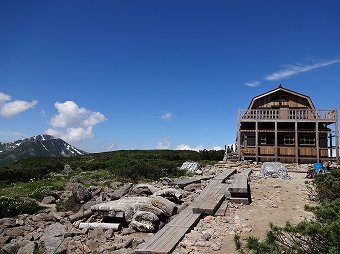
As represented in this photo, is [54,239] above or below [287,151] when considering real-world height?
below

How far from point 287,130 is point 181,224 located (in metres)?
24.2

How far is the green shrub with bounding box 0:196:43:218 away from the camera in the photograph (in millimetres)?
14148

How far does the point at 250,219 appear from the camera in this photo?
9992 millimetres

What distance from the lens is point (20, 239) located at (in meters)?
10.2

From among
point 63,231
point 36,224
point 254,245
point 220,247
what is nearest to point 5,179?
point 36,224

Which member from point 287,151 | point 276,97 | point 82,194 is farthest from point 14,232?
point 276,97

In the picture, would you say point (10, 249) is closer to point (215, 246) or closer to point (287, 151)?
point (215, 246)

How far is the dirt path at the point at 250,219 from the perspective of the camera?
7.63m

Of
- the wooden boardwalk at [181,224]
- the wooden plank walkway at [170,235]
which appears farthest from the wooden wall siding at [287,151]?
the wooden plank walkway at [170,235]

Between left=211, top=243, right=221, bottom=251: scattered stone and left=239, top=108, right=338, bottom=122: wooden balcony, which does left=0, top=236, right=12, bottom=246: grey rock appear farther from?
left=239, top=108, right=338, bottom=122: wooden balcony

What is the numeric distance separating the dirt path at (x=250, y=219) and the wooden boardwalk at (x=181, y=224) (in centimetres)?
20

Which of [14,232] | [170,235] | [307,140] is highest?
[307,140]

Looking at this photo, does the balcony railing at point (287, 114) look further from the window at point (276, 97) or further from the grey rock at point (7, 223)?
the grey rock at point (7, 223)

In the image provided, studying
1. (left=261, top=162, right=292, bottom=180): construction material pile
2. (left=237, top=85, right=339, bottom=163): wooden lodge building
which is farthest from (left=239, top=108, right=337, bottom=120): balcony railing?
(left=261, top=162, right=292, bottom=180): construction material pile
